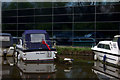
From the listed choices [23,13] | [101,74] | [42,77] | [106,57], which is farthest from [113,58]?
[23,13]

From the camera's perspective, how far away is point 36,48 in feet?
57.4

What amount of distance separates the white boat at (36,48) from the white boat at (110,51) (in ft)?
11.5

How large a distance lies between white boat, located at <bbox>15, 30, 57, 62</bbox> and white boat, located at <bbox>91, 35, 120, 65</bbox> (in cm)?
351

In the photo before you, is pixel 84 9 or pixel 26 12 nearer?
pixel 84 9

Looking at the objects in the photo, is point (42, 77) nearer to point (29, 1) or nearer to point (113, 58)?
point (113, 58)

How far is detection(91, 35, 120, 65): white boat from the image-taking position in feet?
50.1

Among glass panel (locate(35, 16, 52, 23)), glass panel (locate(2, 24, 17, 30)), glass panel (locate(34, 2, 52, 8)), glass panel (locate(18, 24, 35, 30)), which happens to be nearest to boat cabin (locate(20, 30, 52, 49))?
glass panel (locate(35, 16, 52, 23))

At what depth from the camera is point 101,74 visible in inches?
508

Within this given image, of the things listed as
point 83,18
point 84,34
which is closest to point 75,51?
point 84,34

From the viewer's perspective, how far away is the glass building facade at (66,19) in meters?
26.8

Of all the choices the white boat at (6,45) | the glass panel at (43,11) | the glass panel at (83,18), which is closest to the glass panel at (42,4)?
the glass panel at (43,11)

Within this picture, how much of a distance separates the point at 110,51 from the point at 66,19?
43.7 feet

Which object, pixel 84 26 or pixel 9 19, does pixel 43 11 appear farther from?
pixel 84 26

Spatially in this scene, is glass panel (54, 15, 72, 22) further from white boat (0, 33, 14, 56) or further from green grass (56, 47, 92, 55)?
white boat (0, 33, 14, 56)
